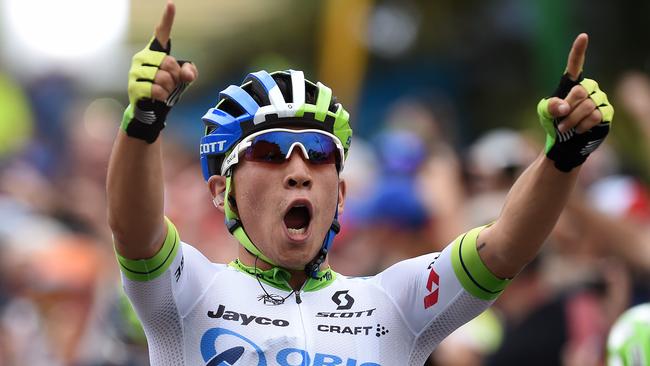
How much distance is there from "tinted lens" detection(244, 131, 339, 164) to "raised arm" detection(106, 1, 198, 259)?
0.53m

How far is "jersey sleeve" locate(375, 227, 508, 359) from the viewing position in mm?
5387

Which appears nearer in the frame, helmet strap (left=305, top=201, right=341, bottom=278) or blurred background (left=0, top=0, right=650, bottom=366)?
helmet strap (left=305, top=201, right=341, bottom=278)

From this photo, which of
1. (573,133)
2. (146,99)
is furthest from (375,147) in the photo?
(146,99)

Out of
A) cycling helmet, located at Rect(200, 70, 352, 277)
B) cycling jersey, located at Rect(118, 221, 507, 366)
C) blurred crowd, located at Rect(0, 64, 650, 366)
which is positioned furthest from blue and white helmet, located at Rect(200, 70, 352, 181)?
blurred crowd, located at Rect(0, 64, 650, 366)

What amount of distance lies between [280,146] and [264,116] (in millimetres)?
134

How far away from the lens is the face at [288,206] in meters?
5.47

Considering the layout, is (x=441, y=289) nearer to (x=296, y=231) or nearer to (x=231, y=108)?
(x=296, y=231)

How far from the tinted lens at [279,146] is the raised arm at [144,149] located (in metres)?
0.53

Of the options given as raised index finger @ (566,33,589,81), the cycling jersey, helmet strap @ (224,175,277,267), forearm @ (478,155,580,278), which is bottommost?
the cycling jersey

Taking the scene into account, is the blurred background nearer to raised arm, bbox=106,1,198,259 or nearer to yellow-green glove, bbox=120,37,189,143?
raised arm, bbox=106,1,198,259

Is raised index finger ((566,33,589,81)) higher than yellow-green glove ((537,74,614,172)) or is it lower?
higher

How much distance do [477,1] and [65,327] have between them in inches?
403

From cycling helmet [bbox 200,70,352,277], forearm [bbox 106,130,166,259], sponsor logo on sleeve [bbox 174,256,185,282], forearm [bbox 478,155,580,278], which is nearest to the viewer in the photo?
forearm [bbox 106,130,166,259]

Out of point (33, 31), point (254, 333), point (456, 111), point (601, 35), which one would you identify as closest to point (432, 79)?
point (456, 111)
